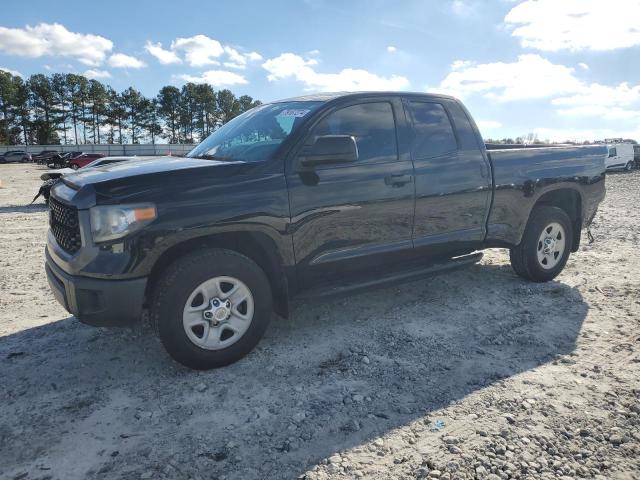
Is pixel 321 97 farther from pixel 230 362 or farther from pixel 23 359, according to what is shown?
pixel 23 359

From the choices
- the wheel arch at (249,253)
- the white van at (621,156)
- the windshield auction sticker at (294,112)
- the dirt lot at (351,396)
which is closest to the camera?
the dirt lot at (351,396)

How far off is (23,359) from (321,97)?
123 inches

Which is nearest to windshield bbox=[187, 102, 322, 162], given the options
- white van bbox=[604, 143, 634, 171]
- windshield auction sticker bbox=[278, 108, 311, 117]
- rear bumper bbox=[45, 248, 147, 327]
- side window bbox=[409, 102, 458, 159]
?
windshield auction sticker bbox=[278, 108, 311, 117]

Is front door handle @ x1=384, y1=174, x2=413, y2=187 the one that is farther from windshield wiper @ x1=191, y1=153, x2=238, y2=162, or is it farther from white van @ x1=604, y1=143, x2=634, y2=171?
white van @ x1=604, y1=143, x2=634, y2=171

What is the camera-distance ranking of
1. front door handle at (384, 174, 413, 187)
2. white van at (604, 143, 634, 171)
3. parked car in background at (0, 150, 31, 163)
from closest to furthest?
front door handle at (384, 174, 413, 187) < white van at (604, 143, 634, 171) < parked car in background at (0, 150, 31, 163)

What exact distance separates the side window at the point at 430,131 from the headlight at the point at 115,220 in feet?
7.78

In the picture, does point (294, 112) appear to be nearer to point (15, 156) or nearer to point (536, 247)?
point (536, 247)

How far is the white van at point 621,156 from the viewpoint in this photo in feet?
96.9

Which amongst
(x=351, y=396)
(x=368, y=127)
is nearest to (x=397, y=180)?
(x=368, y=127)

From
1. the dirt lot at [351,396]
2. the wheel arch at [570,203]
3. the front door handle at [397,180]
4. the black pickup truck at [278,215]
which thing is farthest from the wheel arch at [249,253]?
the wheel arch at [570,203]

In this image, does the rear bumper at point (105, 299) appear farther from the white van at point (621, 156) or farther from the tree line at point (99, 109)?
the tree line at point (99, 109)

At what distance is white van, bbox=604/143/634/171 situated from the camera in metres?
29.5

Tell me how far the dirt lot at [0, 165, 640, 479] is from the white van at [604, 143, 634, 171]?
96.7ft

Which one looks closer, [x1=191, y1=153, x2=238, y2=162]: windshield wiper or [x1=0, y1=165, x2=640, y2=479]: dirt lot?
[x1=0, y1=165, x2=640, y2=479]: dirt lot
